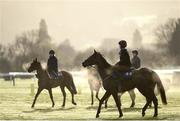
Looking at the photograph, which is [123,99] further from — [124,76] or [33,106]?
[124,76]

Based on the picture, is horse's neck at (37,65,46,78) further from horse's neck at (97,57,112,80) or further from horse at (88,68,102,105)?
horse's neck at (97,57,112,80)

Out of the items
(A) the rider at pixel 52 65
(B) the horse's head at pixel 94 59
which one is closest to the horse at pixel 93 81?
(A) the rider at pixel 52 65

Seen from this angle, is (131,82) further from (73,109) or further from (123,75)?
(73,109)

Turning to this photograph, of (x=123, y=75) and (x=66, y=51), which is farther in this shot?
(x=66, y=51)

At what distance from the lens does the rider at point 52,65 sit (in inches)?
869

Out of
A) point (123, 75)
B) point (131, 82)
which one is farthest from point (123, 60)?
point (131, 82)

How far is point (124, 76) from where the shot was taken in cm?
1819

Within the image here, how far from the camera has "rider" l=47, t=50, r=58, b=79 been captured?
22.1 meters

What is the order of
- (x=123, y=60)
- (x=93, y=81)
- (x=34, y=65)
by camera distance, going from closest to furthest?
(x=123, y=60) → (x=34, y=65) → (x=93, y=81)

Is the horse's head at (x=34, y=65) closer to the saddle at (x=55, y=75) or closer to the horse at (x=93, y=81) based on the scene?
the saddle at (x=55, y=75)

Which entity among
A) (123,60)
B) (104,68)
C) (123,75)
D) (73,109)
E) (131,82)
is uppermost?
(123,60)

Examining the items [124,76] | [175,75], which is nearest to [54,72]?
[124,76]

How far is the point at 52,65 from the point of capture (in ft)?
72.8

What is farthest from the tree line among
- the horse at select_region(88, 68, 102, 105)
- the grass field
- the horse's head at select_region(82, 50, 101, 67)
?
the horse's head at select_region(82, 50, 101, 67)
